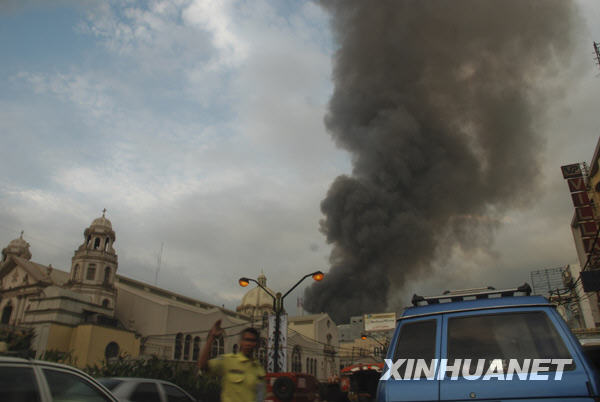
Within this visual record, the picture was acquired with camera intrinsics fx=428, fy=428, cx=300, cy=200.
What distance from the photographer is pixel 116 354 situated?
112 feet

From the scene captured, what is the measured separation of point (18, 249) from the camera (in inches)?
1939

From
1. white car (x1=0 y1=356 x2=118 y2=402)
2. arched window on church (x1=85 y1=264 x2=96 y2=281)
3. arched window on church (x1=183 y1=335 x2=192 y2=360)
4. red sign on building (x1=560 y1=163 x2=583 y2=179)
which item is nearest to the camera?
white car (x1=0 y1=356 x2=118 y2=402)

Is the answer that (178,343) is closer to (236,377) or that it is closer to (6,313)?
(6,313)

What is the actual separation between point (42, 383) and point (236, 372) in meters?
2.15

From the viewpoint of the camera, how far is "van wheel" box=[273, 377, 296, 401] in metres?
9.38

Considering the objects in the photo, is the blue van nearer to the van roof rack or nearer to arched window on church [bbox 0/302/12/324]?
the van roof rack

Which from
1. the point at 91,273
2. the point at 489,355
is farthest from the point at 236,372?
the point at 91,273

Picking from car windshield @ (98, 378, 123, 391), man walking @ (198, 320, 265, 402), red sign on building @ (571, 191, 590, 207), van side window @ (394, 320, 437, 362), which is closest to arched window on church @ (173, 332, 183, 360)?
car windshield @ (98, 378, 123, 391)

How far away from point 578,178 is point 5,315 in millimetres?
51233

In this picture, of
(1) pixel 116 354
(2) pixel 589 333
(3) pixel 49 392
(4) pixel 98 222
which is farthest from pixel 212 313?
(3) pixel 49 392

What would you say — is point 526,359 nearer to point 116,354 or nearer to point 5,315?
point 116,354

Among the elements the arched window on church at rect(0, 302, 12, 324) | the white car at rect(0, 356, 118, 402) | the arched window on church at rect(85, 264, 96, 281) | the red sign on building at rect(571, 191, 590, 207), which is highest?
the red sign on building at rect(571, 191, 590, 207)

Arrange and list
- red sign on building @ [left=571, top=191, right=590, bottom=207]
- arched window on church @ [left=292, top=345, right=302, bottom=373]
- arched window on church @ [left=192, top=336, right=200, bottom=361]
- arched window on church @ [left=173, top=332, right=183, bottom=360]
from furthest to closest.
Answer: arched window on church @ [left=292, top=345, right=302, bottom=373] < arched window on church @ [left=192, top=336, right=200, bottom=361] < arched window on church @ [left=173, top=332, right=183, bottom=360] < red sign on building @ [left=571, top=191, right=590, bottom=207]

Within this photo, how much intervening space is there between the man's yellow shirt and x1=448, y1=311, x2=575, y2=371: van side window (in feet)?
7.85
